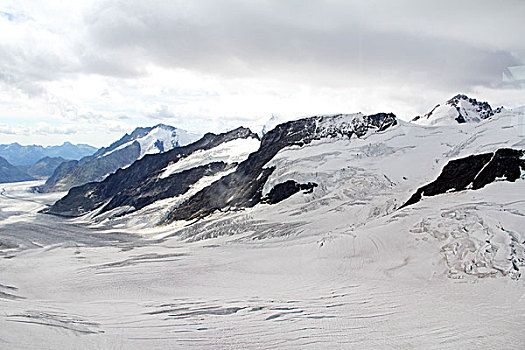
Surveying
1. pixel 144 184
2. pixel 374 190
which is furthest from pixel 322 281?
pixel 144 184

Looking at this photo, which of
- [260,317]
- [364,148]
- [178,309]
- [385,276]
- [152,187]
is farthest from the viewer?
[152,187]

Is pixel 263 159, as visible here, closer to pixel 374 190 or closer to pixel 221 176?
pixel 221 176

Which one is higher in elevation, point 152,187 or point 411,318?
point 152,187

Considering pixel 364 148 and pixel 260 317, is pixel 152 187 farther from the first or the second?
pixel 260 317

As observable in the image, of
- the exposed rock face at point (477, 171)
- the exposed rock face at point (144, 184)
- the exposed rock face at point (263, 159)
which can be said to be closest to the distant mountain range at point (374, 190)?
the exposed rock face at point (477, 171)

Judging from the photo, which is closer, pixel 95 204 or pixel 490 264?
pixel 490 264

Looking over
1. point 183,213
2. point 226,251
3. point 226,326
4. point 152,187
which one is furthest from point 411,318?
point 152,187
